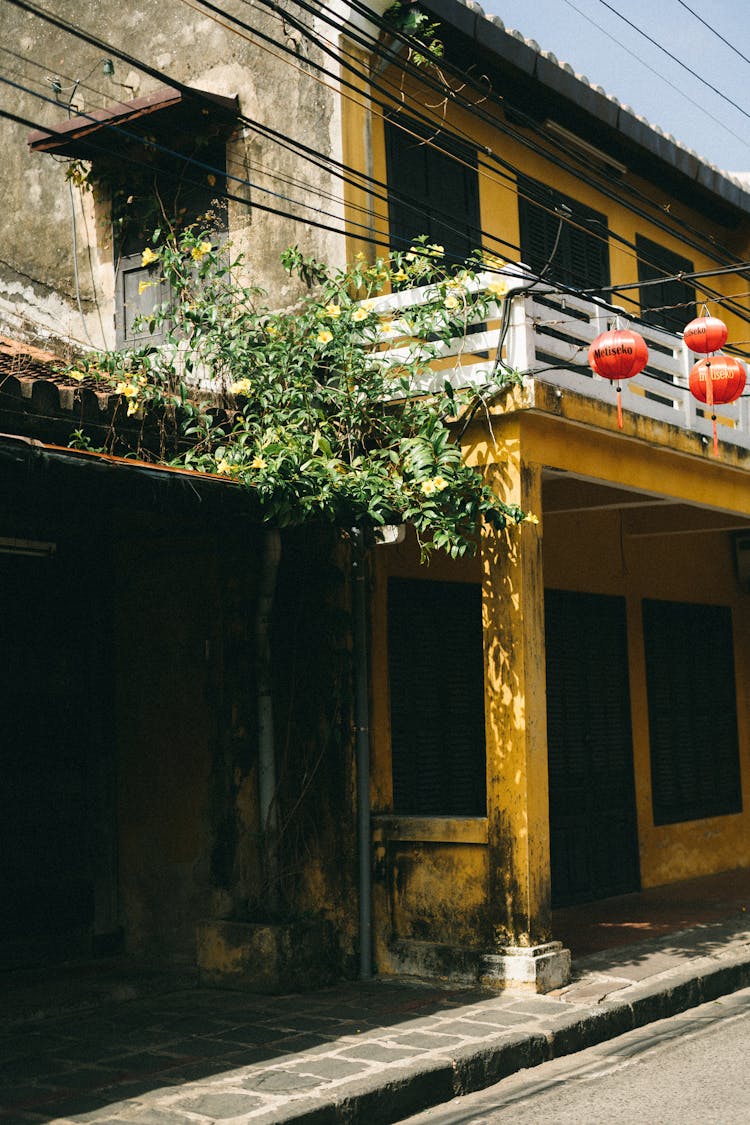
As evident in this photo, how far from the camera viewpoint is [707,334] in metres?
8.97

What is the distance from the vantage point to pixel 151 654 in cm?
881

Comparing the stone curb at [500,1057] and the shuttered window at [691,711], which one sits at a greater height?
the shuttered window at [691,711]

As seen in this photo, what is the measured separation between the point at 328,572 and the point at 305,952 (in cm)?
245

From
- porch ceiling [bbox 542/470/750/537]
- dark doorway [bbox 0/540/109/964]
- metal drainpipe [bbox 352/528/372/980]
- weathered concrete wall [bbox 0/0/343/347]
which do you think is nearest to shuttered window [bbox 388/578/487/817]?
metal drainpipe [bbox 352/528/372/980]

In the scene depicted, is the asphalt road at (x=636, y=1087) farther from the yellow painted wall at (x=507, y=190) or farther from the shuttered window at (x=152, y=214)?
the shuttered window at (x=152, y=214)

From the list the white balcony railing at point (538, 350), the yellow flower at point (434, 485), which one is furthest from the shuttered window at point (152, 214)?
the yellow flower at point (434, 485)

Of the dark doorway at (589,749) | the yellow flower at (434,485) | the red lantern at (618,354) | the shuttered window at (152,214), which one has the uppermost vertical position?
the shuttered window at (152,214)

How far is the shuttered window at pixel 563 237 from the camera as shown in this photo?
11250 millimetres

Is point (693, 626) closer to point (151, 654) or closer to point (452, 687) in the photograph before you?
point (452, 687)

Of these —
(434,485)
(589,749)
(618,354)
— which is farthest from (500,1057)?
(589,749)

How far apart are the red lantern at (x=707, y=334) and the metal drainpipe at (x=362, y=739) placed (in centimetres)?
292

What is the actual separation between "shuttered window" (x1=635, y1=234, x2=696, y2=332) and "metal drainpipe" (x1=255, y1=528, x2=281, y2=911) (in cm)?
624

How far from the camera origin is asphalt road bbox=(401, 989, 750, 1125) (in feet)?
17.7

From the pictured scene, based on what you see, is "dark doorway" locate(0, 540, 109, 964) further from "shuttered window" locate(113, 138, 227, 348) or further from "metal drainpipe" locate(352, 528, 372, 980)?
"shuttered window" locate(113, 138, 227, 348)
